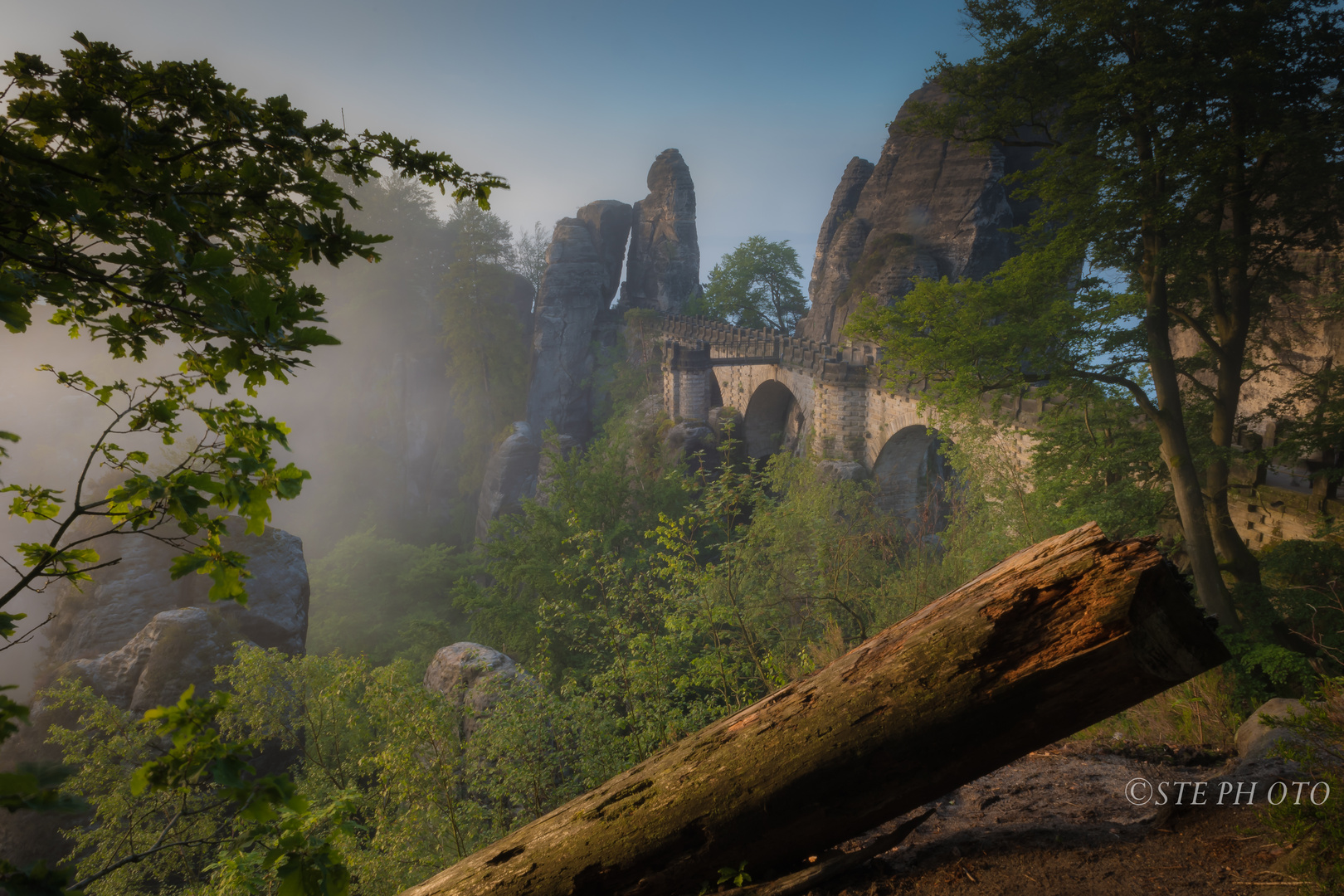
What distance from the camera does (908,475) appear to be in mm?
17078

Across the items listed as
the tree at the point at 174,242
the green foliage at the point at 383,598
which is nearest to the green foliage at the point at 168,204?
the tree at the point at 174,242

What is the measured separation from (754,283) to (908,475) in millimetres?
21644

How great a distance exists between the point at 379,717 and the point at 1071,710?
5.53 meters

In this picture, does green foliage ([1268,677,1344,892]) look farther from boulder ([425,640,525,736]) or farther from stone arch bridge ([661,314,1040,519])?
stone arch bridge ([661,314,1040,519])

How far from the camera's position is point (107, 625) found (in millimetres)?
13172

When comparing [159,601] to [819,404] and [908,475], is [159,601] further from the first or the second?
[908,475]

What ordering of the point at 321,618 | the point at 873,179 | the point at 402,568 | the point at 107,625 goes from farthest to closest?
the point at 873,179, the point at 402,568, the point at 321,618, the point at 107,625

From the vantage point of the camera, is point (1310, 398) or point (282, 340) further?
point (1310, 398)

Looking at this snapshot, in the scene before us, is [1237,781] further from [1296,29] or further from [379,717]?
[1296,29]

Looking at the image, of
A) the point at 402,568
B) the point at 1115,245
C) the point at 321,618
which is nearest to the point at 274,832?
the point at 1115,245

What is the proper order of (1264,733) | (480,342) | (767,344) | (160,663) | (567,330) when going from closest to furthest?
1. (1264,733)
2. (160,663)
3. (767,344)
4. (480,342)
5. (567,330)

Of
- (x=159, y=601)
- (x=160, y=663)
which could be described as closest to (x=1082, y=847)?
(x=160, y=663)

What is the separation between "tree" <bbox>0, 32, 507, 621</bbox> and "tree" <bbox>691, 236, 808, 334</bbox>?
1337 inches

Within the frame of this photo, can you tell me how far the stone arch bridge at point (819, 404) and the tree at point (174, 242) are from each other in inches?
408
